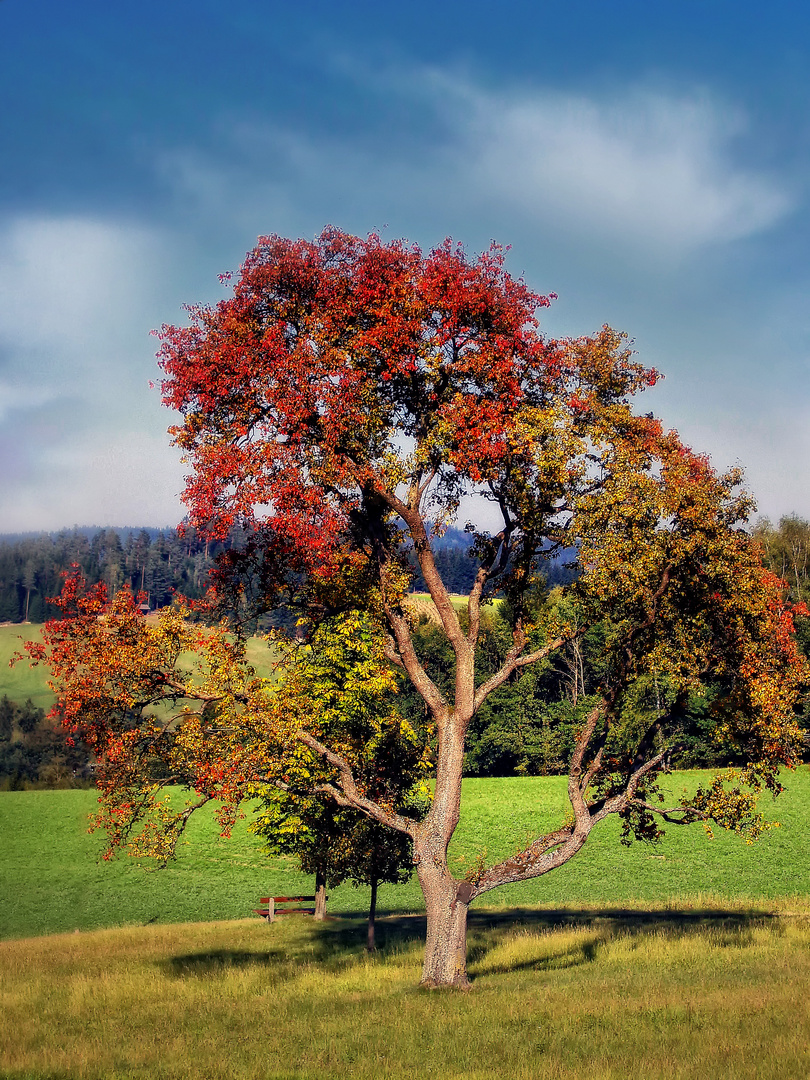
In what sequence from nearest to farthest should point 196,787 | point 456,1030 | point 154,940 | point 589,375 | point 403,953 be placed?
1. point 456,1030
2. point 196,787
3. point 589,375
4. point 403,953
5. point 154,940

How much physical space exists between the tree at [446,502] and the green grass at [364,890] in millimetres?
23238

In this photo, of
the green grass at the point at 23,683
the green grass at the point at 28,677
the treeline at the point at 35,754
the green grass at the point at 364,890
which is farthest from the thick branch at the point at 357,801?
the green grass at the point at 23,683

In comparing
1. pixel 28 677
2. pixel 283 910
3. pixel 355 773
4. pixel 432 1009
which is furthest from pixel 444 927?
pixel 28 677

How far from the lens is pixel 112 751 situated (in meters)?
17.2

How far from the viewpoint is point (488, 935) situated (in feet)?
89.1

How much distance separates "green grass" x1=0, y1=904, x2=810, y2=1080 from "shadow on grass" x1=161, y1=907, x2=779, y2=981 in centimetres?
14

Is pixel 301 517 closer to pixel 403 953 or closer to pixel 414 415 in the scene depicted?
pixel 414 415

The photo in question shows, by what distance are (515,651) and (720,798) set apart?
5.43 metres

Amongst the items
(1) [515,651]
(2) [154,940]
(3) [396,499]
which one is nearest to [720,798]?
(1) [515,651]

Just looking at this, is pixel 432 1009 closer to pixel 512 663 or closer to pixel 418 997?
pixel 418 997

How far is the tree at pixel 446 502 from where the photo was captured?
1783cm

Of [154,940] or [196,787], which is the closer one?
[196,787]

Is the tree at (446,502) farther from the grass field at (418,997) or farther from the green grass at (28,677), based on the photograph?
the green grass at (28,677)

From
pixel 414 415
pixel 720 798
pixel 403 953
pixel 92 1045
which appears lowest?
pixel 403 953
